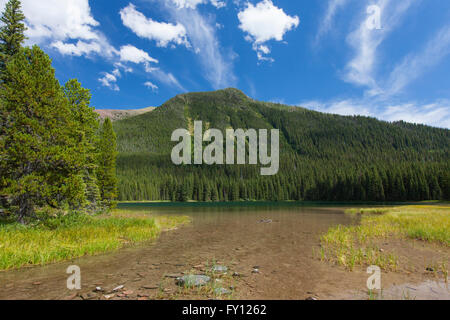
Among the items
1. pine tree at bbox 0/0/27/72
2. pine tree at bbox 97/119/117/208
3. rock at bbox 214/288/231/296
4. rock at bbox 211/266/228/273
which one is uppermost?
pine tree at bbox 0/0/27/72

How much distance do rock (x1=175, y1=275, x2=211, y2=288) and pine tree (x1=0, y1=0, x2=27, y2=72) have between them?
32.8m

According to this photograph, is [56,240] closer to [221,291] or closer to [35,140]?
[35,140]

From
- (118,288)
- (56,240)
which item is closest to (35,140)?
(56,240)

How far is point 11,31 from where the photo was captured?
2722 cm

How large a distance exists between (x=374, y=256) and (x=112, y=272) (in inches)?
604

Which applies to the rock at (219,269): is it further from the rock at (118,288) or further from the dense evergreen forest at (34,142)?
the dense evergreen forest at (34,142)

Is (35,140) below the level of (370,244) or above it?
above

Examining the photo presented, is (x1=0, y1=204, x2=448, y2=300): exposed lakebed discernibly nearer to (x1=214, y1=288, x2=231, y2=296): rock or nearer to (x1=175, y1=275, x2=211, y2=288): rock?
(x1=214, y1=288, x2=231, y2=296): rock

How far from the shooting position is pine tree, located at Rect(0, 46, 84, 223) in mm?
17766

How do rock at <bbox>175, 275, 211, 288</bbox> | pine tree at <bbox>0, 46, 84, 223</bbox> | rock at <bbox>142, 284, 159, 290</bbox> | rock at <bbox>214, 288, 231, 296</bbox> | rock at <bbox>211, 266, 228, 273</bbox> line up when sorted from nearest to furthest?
rock at <bbox>214, 288, 231, 296</bbox> → rock at <bbox>142, 284, 159, 290</bbox> → rock at <bbox>175, 275, 211, 288</bbox> → rock at <bbox>211, 266, 228, 273</bbox> → pine tree at <bbox>0, 46, 84, 223</bbox>

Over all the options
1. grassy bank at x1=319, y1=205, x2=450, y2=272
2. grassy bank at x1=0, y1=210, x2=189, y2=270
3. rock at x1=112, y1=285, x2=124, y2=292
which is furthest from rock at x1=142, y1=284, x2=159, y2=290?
grassy bank at x1=319, y1=205, x2=450, y2=272

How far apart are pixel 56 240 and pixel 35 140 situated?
813 centimetres
